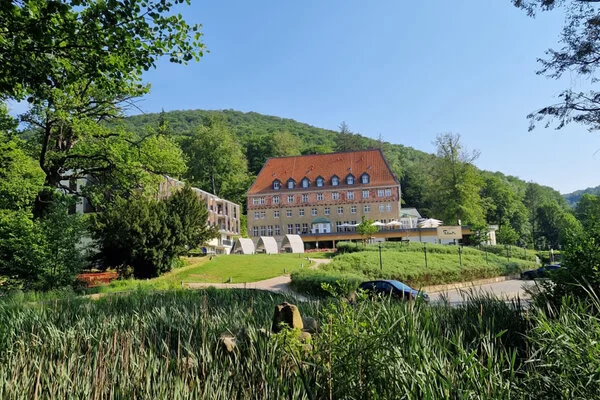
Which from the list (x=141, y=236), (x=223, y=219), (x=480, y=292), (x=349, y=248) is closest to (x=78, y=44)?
(x=480, y=292)

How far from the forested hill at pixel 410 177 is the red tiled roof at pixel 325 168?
862 centimetres

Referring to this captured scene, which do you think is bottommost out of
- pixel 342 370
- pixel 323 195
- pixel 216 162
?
pixel 342 370

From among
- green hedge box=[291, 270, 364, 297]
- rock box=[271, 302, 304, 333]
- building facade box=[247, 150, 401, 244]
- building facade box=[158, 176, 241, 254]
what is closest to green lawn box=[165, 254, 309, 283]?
green hedge box=[291, 270, 364, 297]

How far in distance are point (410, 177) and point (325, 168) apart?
39614 mm

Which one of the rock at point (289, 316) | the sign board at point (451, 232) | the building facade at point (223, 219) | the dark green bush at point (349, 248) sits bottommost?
the dark green bush at point (349, 248)

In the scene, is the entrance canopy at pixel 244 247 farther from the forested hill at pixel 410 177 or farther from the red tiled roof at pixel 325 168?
the red tiled roof at pixel 325 168

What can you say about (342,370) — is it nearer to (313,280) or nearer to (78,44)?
(78,44)

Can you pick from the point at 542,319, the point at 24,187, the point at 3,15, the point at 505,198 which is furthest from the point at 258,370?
the point at 505,198

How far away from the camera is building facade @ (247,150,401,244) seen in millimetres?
71125

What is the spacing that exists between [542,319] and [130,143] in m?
22.0

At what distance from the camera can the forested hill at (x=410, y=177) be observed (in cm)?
5931

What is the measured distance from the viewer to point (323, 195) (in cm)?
7406

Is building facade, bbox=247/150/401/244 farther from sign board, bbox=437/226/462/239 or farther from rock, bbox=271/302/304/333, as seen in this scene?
rock, bbox=271/302/304/333

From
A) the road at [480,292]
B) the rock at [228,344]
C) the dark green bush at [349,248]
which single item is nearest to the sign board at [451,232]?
the dark green bush at [349,248]
